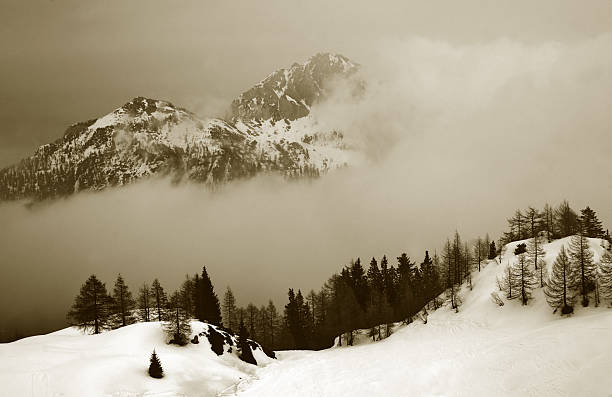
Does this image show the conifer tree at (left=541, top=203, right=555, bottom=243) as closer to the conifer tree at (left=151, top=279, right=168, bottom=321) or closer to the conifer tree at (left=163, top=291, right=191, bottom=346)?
the conifer tree at (left=163, top=291, right=191, bottom=346)

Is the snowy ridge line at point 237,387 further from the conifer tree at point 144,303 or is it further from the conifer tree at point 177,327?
the conifer tree at point 144,303

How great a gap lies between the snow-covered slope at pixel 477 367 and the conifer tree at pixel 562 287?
1.72 m

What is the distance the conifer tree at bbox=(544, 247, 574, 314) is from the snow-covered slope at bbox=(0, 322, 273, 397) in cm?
5133

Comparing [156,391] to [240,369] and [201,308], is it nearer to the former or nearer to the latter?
[240,369]

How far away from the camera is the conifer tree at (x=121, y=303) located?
252ft

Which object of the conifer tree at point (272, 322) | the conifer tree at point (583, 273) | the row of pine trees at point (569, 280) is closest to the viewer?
the row of pine trees at point (569, 280)

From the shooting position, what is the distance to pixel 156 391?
39344 millimetres

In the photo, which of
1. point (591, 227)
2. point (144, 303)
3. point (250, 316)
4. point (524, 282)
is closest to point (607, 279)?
point (524, 282)

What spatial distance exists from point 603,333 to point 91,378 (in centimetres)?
5101

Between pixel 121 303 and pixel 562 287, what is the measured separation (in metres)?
82.4

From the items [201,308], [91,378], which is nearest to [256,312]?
[201,308]

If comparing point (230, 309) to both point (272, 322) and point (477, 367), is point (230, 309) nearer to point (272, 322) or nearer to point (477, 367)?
point (272, 322)

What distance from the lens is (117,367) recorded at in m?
42.2

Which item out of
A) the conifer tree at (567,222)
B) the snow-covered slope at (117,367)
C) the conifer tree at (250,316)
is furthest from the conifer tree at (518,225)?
the snow-covered slope at (117,367)
